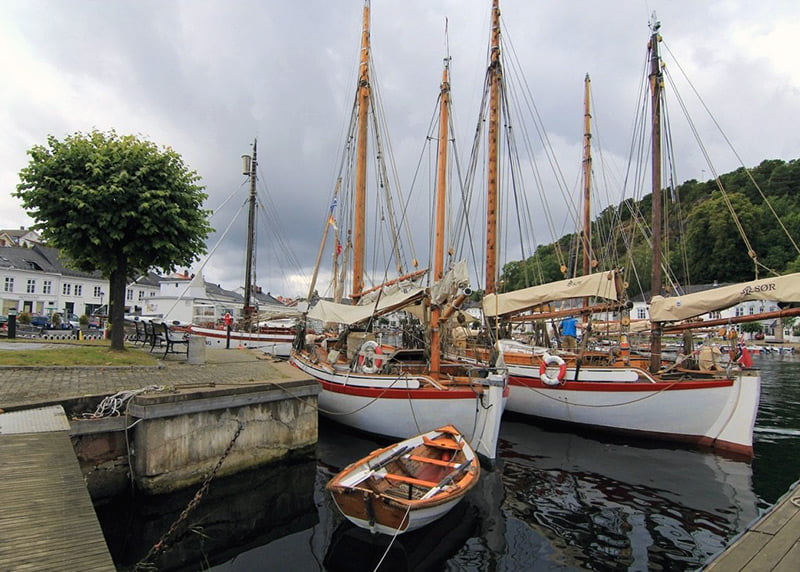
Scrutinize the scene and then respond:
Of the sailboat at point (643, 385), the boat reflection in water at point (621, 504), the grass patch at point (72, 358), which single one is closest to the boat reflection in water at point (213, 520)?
the boat reflection in water at point (621, 504)

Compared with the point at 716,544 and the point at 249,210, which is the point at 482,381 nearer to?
the point at 716,544

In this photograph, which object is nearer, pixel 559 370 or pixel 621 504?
pixel 621 504

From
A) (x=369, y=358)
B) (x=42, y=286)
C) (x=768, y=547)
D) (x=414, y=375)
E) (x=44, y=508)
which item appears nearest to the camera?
(x=768, y=547)

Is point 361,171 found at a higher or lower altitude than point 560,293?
higher

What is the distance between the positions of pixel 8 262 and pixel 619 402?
2314 inches

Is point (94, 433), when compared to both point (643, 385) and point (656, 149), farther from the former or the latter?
point (656, 149)

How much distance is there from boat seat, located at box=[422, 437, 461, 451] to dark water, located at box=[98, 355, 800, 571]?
0.92m

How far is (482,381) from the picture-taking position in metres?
10.4

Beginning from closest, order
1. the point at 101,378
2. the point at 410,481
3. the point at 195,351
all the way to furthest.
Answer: the point at 410,481 → the point at 101,378 → the point at 195,351

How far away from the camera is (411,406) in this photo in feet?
35.1

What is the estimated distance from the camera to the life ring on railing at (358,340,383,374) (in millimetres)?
12523

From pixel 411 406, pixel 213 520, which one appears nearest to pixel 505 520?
pixel 411 406

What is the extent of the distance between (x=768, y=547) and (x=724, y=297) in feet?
32.9

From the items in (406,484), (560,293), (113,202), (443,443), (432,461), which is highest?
(113,202)
